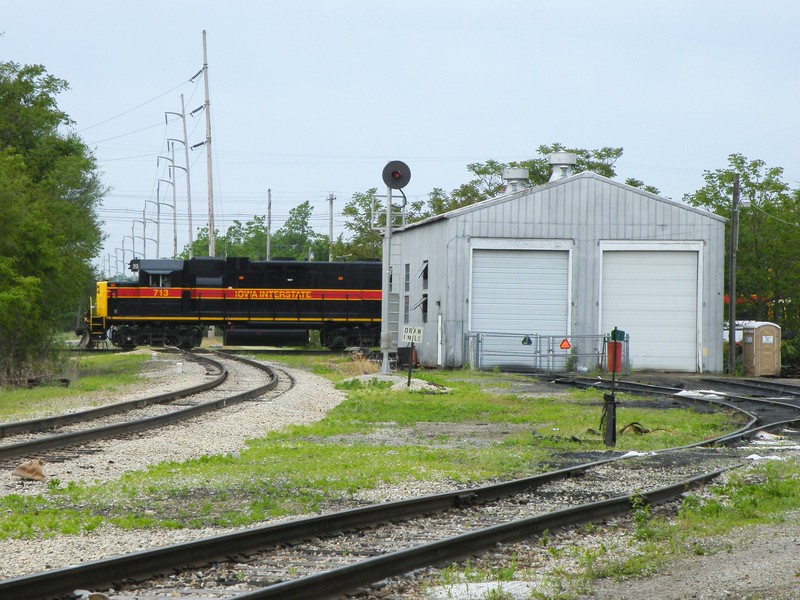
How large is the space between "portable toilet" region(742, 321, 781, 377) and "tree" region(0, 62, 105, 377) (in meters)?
21.4

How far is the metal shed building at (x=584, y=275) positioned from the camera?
109 feet

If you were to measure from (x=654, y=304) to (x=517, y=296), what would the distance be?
4.49 meters

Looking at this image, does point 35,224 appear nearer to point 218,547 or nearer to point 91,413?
point 91,413

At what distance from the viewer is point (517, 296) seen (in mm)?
33312

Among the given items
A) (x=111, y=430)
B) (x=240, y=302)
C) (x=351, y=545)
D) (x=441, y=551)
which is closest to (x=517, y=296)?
(x=240, y=302)

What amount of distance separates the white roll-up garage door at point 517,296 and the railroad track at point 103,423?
1138 centimetres

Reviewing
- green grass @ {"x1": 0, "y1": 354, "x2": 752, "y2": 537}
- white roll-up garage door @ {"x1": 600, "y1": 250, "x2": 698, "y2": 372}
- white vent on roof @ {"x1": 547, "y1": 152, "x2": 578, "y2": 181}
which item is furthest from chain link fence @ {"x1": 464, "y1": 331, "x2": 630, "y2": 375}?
green grass @ {"x1": 0, "y1": 354, "x2": 752, "y2": 537}

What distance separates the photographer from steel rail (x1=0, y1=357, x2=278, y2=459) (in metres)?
11.8

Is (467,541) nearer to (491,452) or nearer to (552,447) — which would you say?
(491,452)

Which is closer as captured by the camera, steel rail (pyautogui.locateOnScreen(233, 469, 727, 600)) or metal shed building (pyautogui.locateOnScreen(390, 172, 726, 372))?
steel rail (pyautogui.locateOnScreen(233, 469, 727, 600))

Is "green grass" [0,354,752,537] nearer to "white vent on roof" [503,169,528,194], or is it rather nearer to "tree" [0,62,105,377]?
"tree" [0,62,105,377]

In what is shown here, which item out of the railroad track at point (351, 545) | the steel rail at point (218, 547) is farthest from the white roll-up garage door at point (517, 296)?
the steel rail at point (218, 547)

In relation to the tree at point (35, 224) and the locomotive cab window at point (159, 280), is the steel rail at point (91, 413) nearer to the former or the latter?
the tree at point (35, 224)

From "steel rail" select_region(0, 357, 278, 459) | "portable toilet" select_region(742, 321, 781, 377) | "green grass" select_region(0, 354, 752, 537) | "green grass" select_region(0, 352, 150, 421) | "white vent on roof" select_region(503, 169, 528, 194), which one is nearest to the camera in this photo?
"green grass" select_region(0, 354, 752, 537)
